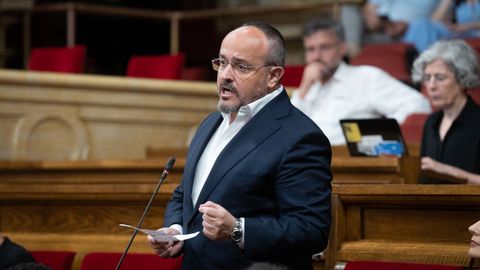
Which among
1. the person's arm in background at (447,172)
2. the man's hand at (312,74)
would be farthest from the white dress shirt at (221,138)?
the man's hand at (312,74)

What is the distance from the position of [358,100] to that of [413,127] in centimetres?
33

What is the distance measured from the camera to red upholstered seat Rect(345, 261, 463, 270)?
9.61 feet

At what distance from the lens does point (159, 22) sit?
27.8 ft

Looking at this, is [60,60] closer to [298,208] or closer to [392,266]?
[392,266]

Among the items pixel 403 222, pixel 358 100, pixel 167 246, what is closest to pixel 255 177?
pixel 167 246

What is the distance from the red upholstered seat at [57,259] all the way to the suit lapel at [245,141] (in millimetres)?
967

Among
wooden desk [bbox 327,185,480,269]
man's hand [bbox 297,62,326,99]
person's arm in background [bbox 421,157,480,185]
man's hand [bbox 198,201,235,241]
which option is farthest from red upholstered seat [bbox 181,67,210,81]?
man's hand [bbox 198,201,235,241]

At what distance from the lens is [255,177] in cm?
269

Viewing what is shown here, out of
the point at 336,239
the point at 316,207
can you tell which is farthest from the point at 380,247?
the point at 316,207

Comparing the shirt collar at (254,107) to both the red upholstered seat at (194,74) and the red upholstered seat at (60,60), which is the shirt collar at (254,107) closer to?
the red upholstered seat at (60,60)

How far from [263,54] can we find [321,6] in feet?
15.0

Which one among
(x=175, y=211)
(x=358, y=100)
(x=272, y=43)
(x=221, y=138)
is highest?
(x=272, y=43)

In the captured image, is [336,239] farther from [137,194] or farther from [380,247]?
[137,194]

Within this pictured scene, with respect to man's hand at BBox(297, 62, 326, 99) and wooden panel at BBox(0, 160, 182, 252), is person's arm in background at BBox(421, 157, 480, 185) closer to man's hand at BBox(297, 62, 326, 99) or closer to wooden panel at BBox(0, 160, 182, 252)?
wooden panel at BBox(0, 160, 182, 252)
